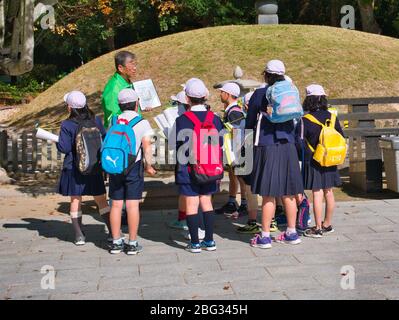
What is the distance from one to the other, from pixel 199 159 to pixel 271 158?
0.72m

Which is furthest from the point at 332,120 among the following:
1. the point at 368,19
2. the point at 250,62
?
the point at 368,19

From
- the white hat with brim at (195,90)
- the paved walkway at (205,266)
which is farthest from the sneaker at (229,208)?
the white hat with brim at (195,90)

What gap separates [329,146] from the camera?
6625 mm

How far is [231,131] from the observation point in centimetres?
676

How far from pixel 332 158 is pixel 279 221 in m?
1.15

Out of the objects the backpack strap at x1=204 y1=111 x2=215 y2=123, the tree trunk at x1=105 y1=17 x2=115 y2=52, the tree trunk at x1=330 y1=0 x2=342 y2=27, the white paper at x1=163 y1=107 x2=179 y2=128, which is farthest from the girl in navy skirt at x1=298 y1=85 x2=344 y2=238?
the tree trunk at x1=330 y1=0 x2=342 y2=27

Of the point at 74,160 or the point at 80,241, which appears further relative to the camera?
the point at 80,241

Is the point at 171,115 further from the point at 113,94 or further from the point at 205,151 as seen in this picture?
the point at 205,151

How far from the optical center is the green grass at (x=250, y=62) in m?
18.7

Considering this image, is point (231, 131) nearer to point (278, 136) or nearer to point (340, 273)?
point (278, 136)

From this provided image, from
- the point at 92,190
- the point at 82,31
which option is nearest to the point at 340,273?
the point at 92,190

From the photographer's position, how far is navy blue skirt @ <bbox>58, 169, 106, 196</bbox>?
6.47 m

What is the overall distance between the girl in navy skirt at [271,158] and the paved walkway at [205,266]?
48 cm

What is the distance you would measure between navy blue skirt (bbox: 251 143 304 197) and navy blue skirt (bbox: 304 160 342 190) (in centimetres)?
48
